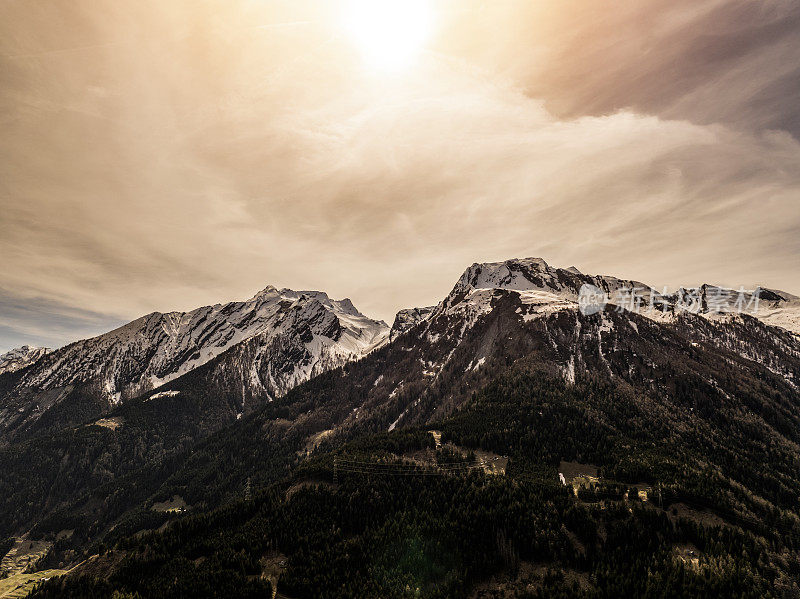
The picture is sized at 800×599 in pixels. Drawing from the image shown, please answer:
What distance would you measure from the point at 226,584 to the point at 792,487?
674ft

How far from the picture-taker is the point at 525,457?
154500mm

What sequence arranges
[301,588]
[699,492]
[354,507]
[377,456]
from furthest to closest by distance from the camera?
1. [377,456]
2. [354,507]
3. [699,492]
4. [301,588]

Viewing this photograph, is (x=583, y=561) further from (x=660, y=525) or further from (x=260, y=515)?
(x=260, y=515)

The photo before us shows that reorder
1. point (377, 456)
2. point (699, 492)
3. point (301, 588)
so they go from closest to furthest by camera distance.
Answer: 1. point (301, 588)
2. point (699, 492)
3. point (377, 456)

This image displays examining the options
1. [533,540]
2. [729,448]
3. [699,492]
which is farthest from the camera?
[729,448]

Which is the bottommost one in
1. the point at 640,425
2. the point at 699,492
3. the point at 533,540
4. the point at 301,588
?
the point at 301,588

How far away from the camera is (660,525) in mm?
102688

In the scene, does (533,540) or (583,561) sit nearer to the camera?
(583,561)

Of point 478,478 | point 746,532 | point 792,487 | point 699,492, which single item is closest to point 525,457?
point 478,478

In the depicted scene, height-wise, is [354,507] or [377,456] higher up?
[377,456]

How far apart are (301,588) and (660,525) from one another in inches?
3620

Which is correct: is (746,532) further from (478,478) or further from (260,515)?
(260,515)

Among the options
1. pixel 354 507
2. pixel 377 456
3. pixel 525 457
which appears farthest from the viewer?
pixel 377 456

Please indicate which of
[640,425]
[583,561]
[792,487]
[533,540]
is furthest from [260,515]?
[792,487]
